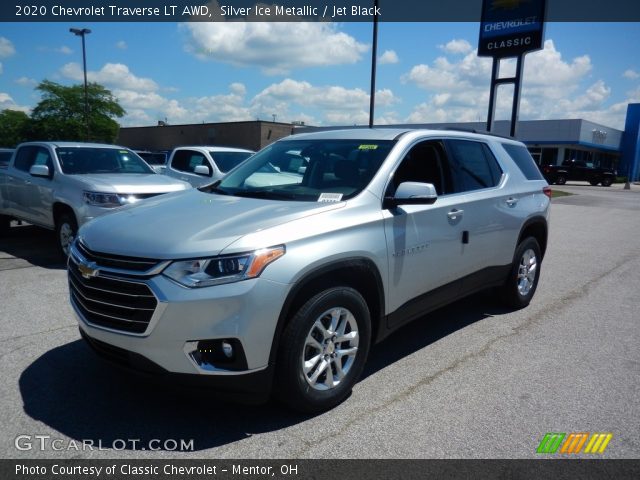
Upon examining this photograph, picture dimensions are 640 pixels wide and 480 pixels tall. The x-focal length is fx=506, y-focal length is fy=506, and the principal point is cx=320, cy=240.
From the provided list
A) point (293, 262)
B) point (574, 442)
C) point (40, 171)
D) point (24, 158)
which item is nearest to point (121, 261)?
point (293, 262)

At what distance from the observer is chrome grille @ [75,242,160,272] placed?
111 inches

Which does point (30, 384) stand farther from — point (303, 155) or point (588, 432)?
point (588, 432)

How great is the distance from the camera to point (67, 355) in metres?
4.12

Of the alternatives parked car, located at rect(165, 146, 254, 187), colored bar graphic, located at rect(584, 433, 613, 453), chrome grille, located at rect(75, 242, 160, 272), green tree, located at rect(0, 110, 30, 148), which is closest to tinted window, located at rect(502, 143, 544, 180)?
colored bar graphic, located at rect(584, 433, 613, 453)

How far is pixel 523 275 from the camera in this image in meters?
5.69

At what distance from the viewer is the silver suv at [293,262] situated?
9.12 feet

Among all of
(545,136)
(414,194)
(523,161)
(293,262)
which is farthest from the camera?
(545,136)

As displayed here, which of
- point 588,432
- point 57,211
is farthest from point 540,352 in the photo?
point 57,211

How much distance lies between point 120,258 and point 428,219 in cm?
227

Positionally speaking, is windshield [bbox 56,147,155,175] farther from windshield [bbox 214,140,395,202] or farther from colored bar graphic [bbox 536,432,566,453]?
colored bar graphic [bbox 536,432,566,453]

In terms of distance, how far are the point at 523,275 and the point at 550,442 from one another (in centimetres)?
293

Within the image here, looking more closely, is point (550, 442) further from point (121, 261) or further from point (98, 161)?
point (98, 161)

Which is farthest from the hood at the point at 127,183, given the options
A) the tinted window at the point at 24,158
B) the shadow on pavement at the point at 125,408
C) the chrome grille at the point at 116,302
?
the chrome grille at the point at 116,302

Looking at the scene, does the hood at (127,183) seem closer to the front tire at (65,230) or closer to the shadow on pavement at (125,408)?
the front tire at (65,230)
